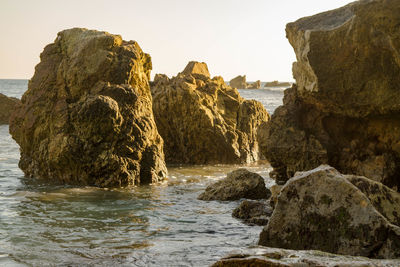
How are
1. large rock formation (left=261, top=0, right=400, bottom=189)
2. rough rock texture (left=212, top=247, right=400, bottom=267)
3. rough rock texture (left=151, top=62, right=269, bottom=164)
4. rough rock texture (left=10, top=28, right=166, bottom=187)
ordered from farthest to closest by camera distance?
1. rough rock texture (left=151, top=62, right=269, bottom=164)
2. rough rock texture (left=10, top=28, right=166, bottom=187)
3. large rock formation (left=261, top=0, right=400, bottom=189)
4. rough rock texture (left=212, top=247, right=400, bottom=267)

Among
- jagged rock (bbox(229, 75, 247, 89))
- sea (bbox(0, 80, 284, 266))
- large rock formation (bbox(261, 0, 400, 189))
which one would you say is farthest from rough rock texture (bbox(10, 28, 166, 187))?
jagged rock (bbox(229, 75, 247, 89))

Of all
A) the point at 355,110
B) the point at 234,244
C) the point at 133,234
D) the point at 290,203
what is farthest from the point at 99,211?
the point at 355,110

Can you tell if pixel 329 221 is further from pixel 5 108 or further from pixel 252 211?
pixel 5 108

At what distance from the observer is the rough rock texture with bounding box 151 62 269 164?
46.8 ft

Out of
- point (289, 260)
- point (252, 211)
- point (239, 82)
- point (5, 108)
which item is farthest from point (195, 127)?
point (239, 82)

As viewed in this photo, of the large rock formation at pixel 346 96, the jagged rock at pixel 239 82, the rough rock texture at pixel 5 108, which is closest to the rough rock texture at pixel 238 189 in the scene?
the large rock formation at pixel 346 96

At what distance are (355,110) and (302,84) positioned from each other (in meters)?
1.05

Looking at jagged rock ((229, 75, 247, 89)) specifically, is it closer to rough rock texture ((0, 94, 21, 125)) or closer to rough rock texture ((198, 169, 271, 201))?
rough rock texture ((0, 94, 21, 125))

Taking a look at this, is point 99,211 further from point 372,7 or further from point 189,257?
point 372,7

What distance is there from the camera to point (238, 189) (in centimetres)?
874

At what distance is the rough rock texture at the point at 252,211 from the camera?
6.90 metres

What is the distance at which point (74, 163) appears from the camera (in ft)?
33.2

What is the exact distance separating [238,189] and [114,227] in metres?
2.86

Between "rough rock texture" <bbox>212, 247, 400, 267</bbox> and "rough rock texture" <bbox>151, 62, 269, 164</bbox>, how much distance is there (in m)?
10.6
